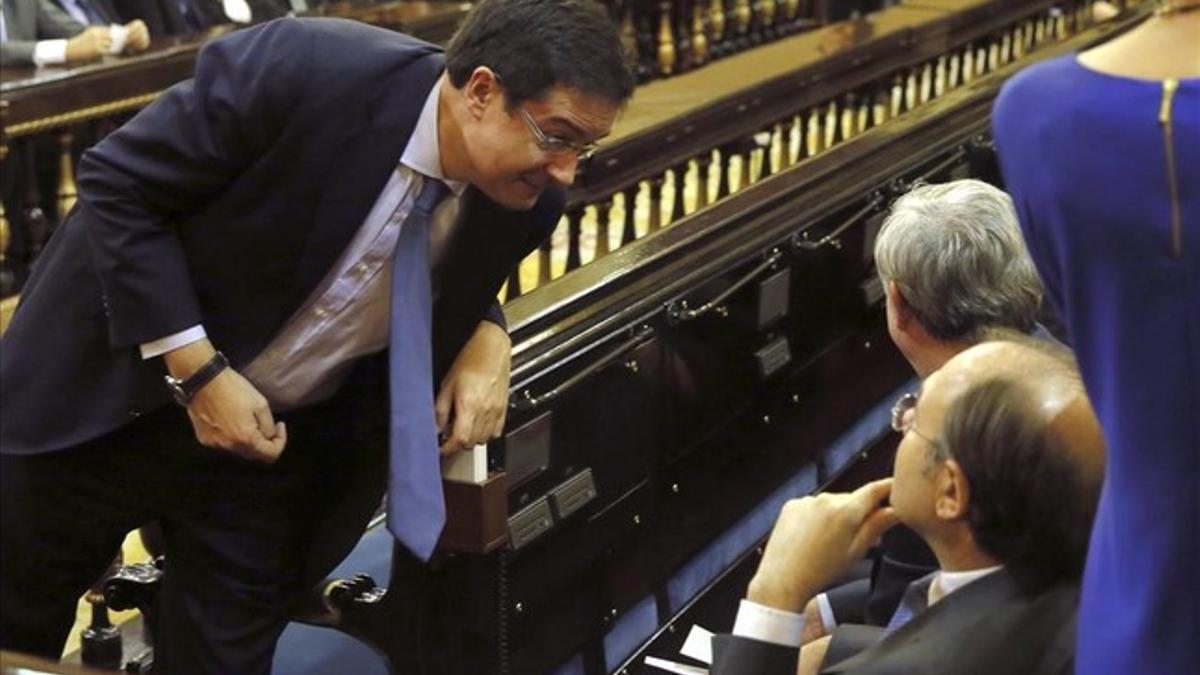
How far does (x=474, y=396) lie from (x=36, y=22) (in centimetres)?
395

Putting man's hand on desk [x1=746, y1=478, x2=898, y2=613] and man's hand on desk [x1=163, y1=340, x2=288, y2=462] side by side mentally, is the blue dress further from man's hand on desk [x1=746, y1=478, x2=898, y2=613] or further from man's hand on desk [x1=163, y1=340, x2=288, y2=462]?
man's hand on desk [x1=163, y1=340, x2=288, y2=462]

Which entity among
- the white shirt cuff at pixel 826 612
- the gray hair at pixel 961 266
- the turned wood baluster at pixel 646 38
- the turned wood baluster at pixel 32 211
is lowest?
the turned wood baluster at pixel 646 38

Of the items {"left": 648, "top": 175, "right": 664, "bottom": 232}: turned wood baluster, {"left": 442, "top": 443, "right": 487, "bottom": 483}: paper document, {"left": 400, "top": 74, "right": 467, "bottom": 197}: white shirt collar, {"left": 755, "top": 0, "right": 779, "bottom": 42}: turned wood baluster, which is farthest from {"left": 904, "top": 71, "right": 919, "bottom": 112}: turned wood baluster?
{"left": 400, "top": 74, "right": 467, "bottom": 197}: white shirt collar

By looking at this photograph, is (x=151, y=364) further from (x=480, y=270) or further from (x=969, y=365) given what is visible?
(x=969, y=365)

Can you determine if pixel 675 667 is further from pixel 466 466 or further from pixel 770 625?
pixel 770 625

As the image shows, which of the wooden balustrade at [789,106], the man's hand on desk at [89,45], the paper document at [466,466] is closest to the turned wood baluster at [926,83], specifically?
the wooden balustrade at [789,106]

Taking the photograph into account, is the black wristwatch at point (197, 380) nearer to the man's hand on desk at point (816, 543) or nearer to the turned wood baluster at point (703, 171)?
the man's hand on desk at point (816, 543)

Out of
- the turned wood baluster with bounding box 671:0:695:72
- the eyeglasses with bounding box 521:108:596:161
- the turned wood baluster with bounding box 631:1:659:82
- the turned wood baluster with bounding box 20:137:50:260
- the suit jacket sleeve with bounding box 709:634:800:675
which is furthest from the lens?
the turned wood baluster with bounding box 671:0:695:72

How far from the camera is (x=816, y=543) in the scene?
199cm

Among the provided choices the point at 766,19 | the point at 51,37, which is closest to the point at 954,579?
the point at 51,37

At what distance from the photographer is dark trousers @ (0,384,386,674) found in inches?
88.3

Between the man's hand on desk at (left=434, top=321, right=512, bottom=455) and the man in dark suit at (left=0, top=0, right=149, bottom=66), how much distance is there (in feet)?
10.2

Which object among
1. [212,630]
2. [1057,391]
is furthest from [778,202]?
[1057,391]

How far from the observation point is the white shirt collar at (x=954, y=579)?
181cm
